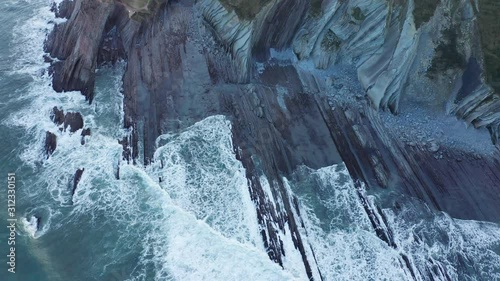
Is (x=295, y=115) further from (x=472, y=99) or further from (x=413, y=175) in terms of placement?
(x=472, y=99)

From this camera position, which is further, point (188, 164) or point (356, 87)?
point (356, 87)

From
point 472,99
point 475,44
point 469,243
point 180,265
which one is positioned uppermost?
point 475,44

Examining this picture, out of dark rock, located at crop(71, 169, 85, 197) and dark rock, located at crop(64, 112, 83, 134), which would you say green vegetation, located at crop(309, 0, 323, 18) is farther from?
dark rock, located at crop(71, 169, 85, 197)

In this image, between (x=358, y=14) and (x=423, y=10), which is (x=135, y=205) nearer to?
(x=358, y=14)

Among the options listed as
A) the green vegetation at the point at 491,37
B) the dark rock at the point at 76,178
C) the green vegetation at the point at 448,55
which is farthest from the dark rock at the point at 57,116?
the green vegetation at the point at 491,37

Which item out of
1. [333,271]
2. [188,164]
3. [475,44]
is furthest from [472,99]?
[188,164]
